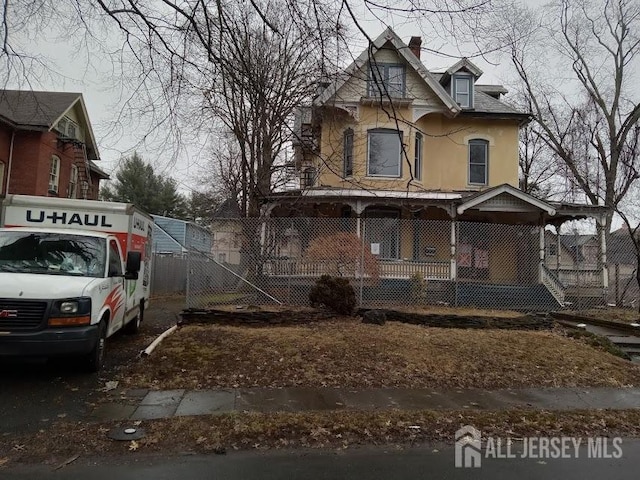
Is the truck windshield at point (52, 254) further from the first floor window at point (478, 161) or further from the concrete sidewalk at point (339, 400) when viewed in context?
the first floor window at point (478, 161)

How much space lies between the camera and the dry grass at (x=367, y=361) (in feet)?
21.7

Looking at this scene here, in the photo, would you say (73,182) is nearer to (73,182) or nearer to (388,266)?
(73,182)

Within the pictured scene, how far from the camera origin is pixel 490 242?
14.8 metres

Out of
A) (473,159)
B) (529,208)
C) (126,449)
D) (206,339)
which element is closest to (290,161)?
(473,159)

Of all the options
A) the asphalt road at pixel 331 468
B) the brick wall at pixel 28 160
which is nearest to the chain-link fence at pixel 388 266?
the asphalt road at pixel 331 468

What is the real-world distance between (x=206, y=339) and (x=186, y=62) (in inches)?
180

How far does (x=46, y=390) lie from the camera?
5.84 m

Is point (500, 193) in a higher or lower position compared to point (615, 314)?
higher

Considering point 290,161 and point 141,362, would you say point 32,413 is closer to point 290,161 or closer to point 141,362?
point 141,362

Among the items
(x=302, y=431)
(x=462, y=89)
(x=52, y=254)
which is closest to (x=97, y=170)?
(x=462, y=89)

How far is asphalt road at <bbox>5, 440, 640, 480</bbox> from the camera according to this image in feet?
12.6

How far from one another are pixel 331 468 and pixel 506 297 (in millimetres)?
11092

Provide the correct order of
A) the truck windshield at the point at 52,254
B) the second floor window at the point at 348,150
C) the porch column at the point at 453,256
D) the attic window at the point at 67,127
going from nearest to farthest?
the truck windshield at the point at 52,254
the porch column at the point at 453,256
the second floor window at the point at 348,150
the attic window at the point at 67,127

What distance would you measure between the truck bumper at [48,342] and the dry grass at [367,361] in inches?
31.7
